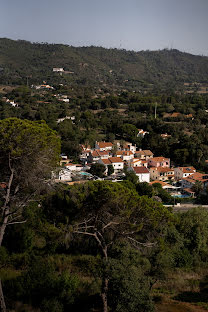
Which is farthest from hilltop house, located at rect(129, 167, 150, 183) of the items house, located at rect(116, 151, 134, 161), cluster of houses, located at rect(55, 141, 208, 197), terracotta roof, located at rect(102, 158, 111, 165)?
house, located at rect(116, 151, 134, 161)

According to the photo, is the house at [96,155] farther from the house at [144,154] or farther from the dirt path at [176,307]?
the dirt path at [176,307]

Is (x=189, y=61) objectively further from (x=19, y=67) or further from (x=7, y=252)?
(x=7, y=252)

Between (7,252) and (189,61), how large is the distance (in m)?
144

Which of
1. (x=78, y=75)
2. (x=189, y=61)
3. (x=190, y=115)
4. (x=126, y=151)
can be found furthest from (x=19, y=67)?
(x=189, y=61)

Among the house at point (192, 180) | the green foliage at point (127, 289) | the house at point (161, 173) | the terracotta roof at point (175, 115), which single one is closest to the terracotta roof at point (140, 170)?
the house at point (161, 173)

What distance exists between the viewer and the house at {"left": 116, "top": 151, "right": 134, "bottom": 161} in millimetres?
26386

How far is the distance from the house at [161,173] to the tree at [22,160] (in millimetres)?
18010

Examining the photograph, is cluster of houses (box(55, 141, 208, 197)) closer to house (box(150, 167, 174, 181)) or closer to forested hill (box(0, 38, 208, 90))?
house (box(150, 167, 174, 181))

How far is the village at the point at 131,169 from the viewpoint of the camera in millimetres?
21438

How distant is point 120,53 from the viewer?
394ft

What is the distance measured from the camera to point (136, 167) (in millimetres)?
23094

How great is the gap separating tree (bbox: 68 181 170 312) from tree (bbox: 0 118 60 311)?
1.02 metres

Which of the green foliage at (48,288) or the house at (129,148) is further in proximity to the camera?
the house at (129,148)

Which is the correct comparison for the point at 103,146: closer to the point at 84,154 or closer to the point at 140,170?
the point at 84,154
